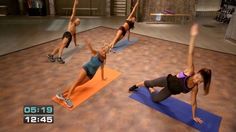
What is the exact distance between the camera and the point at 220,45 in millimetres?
6551

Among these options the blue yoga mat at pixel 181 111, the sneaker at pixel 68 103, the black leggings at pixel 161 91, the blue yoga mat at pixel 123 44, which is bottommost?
the blue yoga mat at pixel 181 111

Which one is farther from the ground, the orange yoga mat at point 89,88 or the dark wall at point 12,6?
the dark wall at point 12,6

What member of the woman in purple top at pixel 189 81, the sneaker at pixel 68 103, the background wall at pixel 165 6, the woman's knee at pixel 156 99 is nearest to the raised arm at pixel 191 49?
the woman in purple top at pixel 189 81

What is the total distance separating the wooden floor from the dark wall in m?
4.48

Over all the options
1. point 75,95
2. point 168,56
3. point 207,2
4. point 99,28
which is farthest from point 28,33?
point 207,2

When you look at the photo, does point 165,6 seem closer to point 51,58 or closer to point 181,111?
point 51,58

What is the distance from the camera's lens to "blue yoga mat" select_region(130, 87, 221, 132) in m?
3.12

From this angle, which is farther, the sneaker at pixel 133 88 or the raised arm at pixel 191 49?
the sneaker at pixel 133 88

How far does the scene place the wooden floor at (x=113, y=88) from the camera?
121 inches

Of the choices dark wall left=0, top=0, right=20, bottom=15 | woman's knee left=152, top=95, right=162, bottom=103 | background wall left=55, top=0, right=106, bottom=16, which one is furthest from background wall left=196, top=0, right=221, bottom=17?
dark wall left=0, top=0, right=20, bottom=15

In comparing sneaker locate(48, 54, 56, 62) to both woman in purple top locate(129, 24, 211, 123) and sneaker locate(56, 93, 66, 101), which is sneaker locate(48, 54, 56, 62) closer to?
sneaker locate(56, 93, 66, 101)

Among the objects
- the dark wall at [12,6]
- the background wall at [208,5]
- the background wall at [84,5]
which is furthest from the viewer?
the background wall at [208,5]

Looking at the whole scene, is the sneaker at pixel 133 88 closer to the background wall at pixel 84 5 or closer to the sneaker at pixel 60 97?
the sneaker at pixel 60 97

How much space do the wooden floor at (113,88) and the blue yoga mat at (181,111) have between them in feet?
0.34
